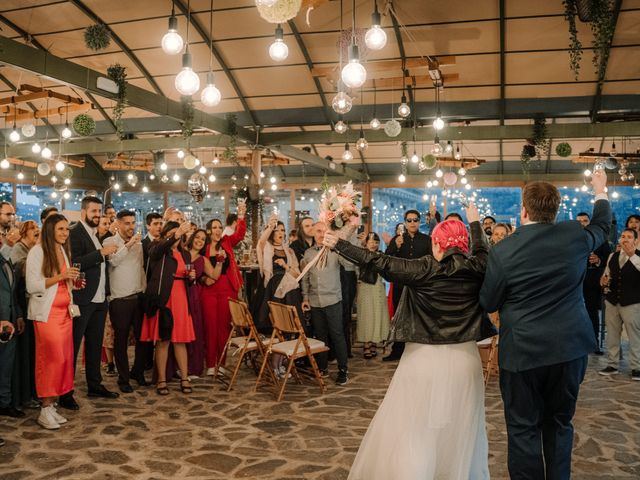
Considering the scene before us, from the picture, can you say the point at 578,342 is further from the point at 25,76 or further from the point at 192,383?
the point at 25,76

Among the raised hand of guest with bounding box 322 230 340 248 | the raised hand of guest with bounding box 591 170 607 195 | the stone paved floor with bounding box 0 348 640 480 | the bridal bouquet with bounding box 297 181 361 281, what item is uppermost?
the raised hand of guest with bounding box 591 170 607 195

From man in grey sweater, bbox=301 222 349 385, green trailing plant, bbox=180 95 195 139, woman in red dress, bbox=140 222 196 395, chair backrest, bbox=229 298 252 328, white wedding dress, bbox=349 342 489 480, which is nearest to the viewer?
white wedding dress, bbox=349 342 489 480

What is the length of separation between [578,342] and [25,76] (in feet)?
37.1

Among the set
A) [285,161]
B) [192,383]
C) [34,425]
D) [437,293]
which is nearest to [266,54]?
[285,161]

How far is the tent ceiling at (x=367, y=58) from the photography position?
28.3 feet

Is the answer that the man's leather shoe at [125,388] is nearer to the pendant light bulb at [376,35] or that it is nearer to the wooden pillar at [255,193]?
the pendant light bulb at [376,35]

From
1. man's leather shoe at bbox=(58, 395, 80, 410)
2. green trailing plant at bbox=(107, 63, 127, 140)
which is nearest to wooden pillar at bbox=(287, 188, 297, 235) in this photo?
green trailing plant at bbox=(107, 63, 127, 140)

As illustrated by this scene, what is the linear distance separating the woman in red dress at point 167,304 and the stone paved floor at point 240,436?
1.15 ft

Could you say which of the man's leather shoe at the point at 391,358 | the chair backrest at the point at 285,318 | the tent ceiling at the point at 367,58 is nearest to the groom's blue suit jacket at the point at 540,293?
the chair backrest at the point at 285,318

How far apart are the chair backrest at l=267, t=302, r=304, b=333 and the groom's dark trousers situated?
109 inches

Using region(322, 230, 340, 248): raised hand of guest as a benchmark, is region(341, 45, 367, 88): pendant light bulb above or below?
above

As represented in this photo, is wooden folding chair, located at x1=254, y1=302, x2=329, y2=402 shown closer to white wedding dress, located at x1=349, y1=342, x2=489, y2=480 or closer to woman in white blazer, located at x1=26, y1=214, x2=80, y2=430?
woman in white blazer, located at x1=26, y1=214, x2=80, y2=430

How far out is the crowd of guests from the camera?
4.59 m

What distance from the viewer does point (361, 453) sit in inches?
120
